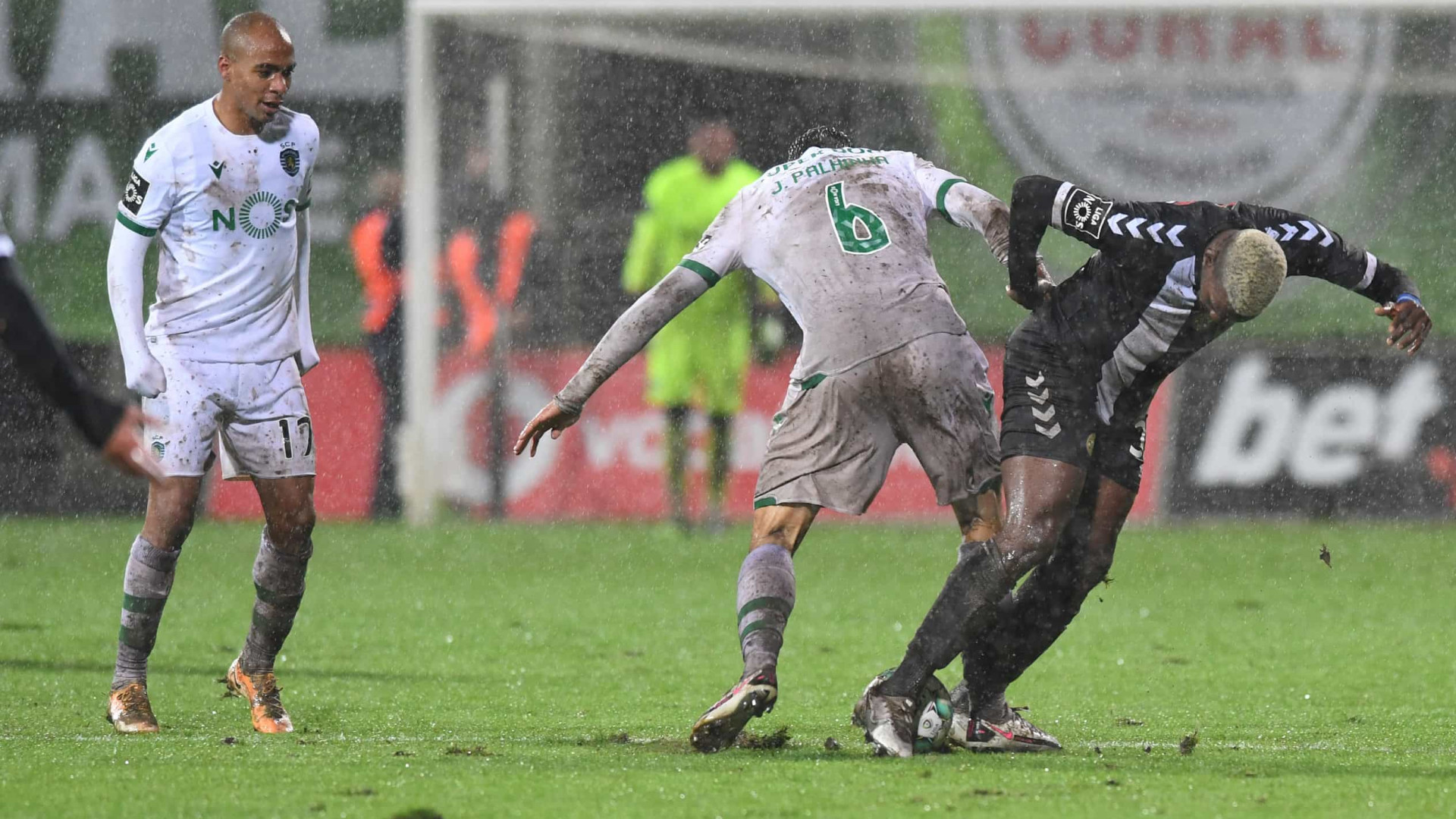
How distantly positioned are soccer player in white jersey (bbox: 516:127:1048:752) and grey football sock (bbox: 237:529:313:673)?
958mm

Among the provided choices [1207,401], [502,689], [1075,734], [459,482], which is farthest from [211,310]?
[1207,401]

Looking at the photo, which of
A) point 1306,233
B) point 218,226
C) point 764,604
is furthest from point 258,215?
point 1306,233

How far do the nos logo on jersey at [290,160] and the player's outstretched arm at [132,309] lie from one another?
453mm

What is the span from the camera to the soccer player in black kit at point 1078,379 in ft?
17.9

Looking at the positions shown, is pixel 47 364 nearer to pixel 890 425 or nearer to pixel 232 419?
pixel 232 419

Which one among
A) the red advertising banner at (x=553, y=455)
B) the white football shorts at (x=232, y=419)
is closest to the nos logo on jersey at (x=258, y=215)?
the white football shorts at (x=232, y=419)

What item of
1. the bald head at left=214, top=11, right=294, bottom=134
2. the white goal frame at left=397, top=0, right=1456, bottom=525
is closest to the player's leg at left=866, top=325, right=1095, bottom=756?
the bald head at left=214, top=11, right=294, bottom=134

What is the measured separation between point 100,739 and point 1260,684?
3961mm

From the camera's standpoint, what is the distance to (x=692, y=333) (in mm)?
12844

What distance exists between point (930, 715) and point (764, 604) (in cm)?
54

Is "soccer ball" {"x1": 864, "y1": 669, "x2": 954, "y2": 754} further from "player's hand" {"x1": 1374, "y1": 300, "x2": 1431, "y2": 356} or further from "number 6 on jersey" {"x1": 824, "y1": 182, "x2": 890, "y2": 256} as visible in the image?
"player's hand" {"x1": 1374, "y1": 300, "x2": 1431, "y2": 356}

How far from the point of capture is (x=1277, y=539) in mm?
12875

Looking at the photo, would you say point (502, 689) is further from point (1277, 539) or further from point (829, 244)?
point (1277, 539)

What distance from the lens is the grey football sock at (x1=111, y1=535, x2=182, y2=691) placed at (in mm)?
6074
